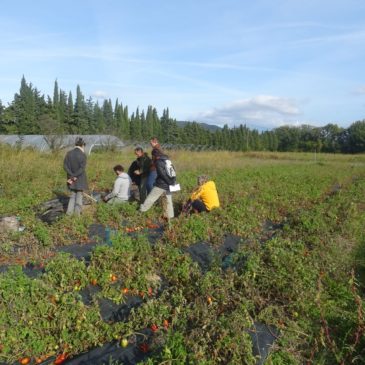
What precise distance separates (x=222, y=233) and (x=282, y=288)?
2474 millimetres

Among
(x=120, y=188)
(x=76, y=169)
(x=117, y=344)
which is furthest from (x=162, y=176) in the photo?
(x=117, y=344)

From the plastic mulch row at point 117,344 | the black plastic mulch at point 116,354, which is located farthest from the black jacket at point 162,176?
the black plastic mulch at point 116,354

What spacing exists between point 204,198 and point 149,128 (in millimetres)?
52367

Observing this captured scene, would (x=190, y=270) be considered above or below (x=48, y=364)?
above

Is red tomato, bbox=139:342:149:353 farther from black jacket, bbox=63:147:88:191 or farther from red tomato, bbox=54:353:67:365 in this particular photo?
black jacket, bbox=63:147:88:191

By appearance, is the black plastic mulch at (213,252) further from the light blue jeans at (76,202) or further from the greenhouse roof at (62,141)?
the greenhouse roof at (62,141)

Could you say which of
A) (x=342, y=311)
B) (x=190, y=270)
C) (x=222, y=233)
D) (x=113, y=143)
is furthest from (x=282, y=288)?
(x=113, y=143)

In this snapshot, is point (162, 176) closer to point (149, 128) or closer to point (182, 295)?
point (182, 295)

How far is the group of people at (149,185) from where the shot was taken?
7402 mm

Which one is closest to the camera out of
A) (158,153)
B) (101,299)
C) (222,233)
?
(101,299)

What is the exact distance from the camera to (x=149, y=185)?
8367 mm

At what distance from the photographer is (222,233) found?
6715 millimetres

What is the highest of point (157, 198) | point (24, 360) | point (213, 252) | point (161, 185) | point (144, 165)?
point (144, 165)

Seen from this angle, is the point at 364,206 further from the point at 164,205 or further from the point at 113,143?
the point at 113,143
